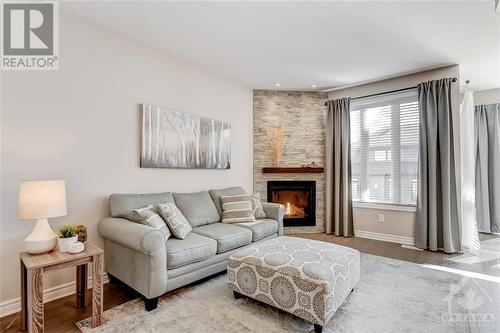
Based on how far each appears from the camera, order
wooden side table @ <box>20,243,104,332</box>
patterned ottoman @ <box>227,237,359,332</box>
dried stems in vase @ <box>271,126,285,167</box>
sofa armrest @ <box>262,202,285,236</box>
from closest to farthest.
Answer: wooden side table @ <box>20,243,104,332</box>, patterned ottoman @ <box>227,237,359,332</box>, sofa armrest @ <box>262,202,285,236</box>, dried stems in vase @ <box>271,126,285,167</box>

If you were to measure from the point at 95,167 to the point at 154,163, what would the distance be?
67 centimetres

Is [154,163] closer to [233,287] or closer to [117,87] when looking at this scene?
[117,87]

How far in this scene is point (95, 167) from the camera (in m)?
2.68

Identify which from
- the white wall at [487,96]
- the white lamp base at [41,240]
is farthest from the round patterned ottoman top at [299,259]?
the white wall at [487,96]

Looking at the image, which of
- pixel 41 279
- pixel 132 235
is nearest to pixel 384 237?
pixel 132 235

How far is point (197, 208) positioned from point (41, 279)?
5.65 feet

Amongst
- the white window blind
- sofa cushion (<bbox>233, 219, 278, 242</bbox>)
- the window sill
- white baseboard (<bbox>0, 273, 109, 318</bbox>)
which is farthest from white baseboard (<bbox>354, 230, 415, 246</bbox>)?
white baseboard (<bbox>0, 273, 109, 318</bbox>)

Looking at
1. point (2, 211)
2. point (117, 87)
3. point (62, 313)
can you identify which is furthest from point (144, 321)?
point (117, 87)

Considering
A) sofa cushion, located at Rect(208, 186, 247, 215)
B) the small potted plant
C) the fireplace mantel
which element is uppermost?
the fireplace mantel

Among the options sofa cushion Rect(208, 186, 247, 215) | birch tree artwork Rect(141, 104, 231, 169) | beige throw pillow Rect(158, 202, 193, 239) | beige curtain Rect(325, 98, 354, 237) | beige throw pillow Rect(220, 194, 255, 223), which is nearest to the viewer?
beige throw pillow Rect(158, 202, 193, 239)

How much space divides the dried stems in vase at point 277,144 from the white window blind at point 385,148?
52.2 inches

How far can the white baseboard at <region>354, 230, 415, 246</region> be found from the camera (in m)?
4.17

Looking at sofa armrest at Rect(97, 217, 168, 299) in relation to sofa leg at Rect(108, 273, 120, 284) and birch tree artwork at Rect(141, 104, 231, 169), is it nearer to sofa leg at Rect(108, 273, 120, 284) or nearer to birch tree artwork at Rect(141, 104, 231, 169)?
sofa leg at Rect(108, 273, 120, 284)

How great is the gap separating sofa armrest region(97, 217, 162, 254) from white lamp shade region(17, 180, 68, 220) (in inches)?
20.4
